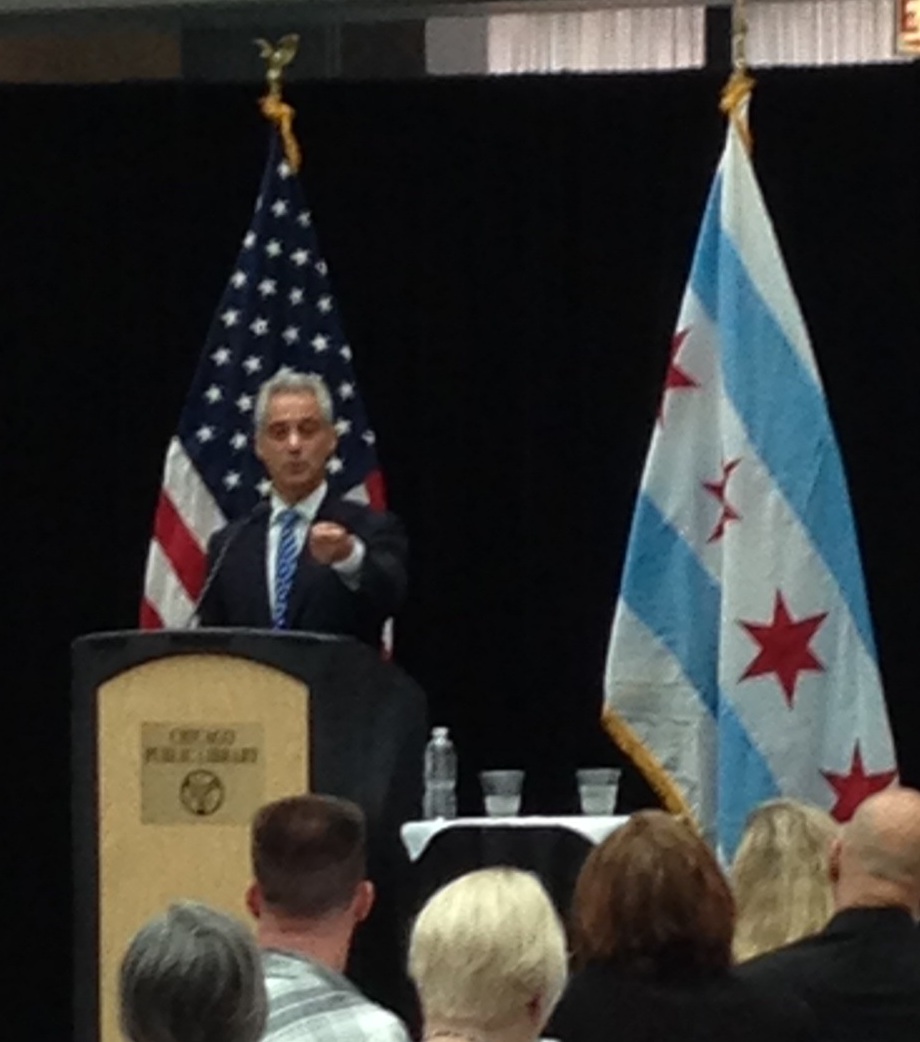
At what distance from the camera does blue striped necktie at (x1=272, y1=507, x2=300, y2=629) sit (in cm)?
548

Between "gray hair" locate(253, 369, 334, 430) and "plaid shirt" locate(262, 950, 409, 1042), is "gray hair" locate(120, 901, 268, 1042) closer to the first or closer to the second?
"plaid shirt" locate(262, 950, 409, 1042)

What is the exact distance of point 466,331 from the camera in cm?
726

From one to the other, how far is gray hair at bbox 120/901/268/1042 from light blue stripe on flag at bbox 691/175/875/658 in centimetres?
361

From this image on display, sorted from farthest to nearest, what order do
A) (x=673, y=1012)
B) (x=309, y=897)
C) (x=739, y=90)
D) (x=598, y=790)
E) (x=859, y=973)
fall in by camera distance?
1. (x=739, y=90)
2. (x=598, y=790)
3. (x=859, y=973)
4. (x=309, y=897)
5. (x=673, y=1012)

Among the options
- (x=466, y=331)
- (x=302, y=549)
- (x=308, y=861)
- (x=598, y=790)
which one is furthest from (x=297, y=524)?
(x=308, y=861)

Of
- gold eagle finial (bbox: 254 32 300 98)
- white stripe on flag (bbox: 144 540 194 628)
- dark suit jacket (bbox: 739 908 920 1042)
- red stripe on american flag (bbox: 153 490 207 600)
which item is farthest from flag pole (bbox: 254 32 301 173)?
dark suit jacket (bbox: 739 908 920 1042)

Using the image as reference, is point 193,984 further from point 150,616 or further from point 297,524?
point 150,616

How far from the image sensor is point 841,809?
6.00 meters

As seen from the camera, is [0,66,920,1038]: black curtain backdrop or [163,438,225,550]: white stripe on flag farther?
[0,66,920,1038]: black curtain backdrop

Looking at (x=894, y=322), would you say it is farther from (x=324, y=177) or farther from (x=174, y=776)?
(x=174, y=776)

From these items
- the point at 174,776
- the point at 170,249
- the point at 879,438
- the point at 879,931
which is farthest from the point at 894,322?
the point at 879,931

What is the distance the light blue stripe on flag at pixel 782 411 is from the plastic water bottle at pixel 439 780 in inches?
39.5

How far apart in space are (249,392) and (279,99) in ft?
2.59

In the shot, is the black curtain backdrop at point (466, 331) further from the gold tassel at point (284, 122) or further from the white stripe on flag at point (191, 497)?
the white stripe on flag at point (191, 497)
